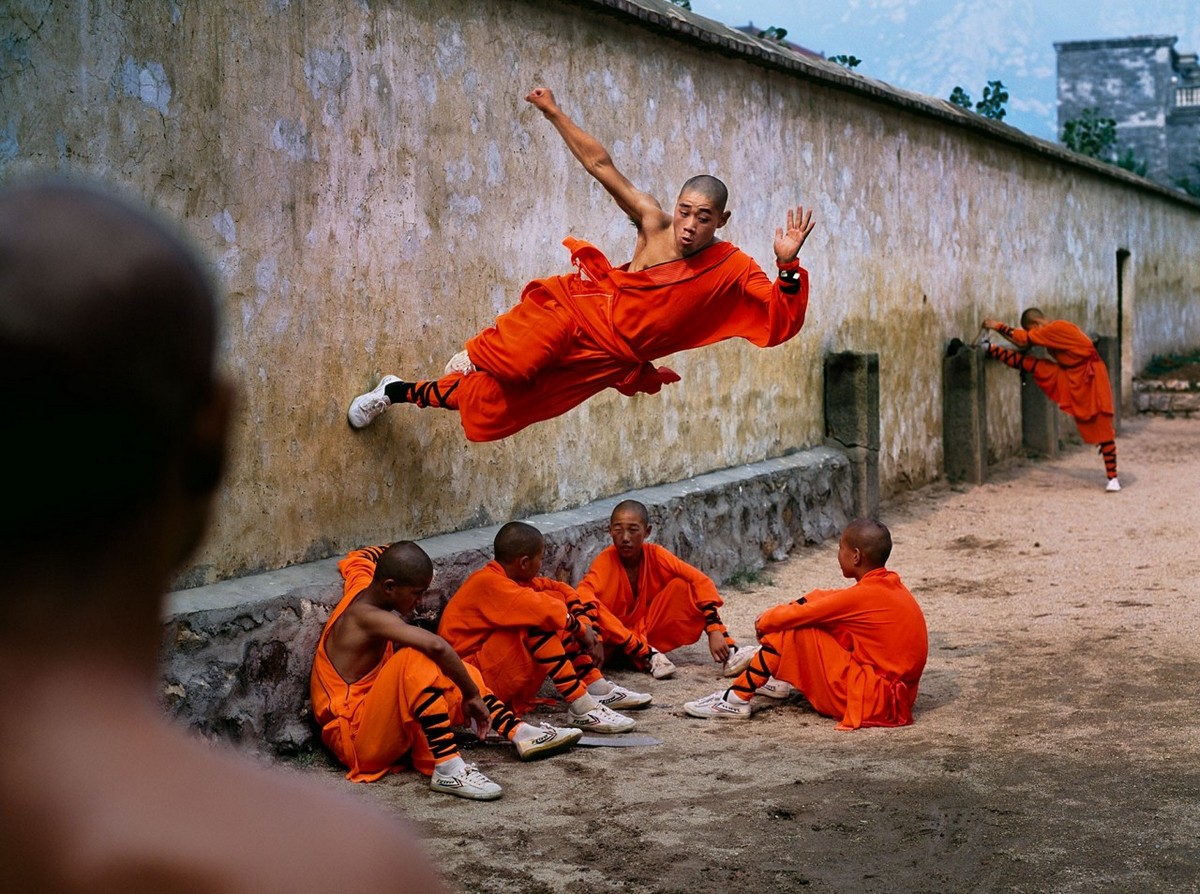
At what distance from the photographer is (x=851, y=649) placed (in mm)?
5559

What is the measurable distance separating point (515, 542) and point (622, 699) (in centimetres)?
80

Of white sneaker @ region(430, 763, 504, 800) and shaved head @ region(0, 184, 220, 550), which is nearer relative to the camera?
shaved head @ region(0, 184, 220, 550)

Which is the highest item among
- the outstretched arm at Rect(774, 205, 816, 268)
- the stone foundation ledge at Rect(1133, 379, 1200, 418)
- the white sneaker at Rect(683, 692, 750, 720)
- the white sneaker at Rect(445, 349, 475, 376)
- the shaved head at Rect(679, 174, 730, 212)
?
the shaved head at Rect(679, 174, 730, 212)

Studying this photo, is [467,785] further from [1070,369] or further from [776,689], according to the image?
[1070,369]

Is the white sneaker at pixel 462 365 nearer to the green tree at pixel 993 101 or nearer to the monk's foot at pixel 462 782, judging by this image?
the monk's foot at pixel 462 782

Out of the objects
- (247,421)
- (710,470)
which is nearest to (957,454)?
(710,470)

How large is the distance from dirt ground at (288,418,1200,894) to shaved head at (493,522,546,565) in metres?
0.67

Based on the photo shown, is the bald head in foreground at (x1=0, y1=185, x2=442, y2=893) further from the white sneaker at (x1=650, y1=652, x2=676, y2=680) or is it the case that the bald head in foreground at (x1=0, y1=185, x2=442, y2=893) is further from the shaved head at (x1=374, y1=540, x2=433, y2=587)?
Answer: the white sneaker at (x1=650, y1=652, x2=676, y2=680)

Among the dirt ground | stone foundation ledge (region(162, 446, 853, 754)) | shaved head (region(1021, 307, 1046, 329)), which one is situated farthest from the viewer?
shaved head (region(1021, 307, 1046, 329))

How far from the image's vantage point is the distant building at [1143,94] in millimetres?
39781

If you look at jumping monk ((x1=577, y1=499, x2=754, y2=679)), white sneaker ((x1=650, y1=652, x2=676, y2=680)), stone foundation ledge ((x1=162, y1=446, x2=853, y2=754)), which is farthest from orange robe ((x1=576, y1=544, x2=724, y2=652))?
stone foundation ledge ((x1=162, y1=446, x2=853, y2=754))

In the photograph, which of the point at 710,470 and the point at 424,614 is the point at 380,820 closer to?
the point at 424,614

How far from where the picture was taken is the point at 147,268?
0.85 m

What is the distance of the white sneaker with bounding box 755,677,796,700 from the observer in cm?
578
